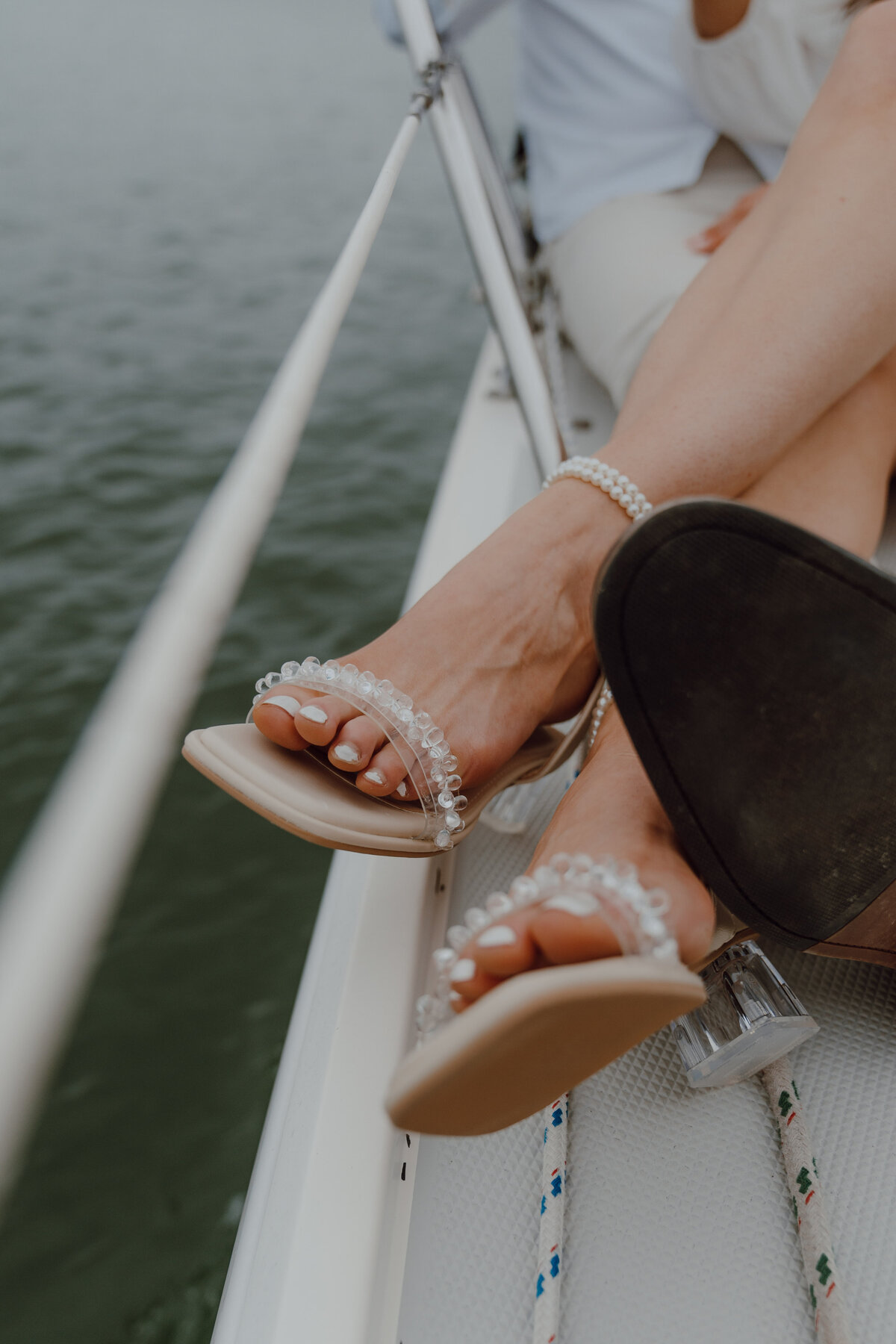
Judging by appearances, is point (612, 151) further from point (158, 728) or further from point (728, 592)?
point (158, 728)

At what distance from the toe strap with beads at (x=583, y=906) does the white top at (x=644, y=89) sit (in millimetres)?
993

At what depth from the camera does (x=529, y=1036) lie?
35cm

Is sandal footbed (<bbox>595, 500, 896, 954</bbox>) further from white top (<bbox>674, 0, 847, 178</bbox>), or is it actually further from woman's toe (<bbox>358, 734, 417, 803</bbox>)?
white top (<bbox>674, 0, 847, 178</bbox>)

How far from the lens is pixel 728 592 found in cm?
39

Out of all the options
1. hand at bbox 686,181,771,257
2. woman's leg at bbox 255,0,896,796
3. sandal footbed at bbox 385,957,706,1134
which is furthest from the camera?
hand at bbox 686,181,771,257

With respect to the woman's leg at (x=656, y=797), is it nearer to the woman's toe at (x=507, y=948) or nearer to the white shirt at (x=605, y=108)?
the woman's toe at (x=507, y=948)

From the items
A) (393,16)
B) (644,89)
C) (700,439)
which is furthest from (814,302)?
(393,16)

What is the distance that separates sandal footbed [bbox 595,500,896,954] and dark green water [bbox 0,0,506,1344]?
0.22 m

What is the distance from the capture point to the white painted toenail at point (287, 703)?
52 centimetres

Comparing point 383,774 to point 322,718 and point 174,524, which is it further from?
point 174,524

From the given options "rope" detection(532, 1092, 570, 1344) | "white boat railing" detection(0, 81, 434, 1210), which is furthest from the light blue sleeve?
"rope" detection(532, 1092, 570, 1344)

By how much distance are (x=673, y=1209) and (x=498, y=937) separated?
19cm

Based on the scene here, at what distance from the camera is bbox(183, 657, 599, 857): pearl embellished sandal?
0.48 metres

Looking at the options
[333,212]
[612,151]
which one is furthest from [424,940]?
[333,212]
